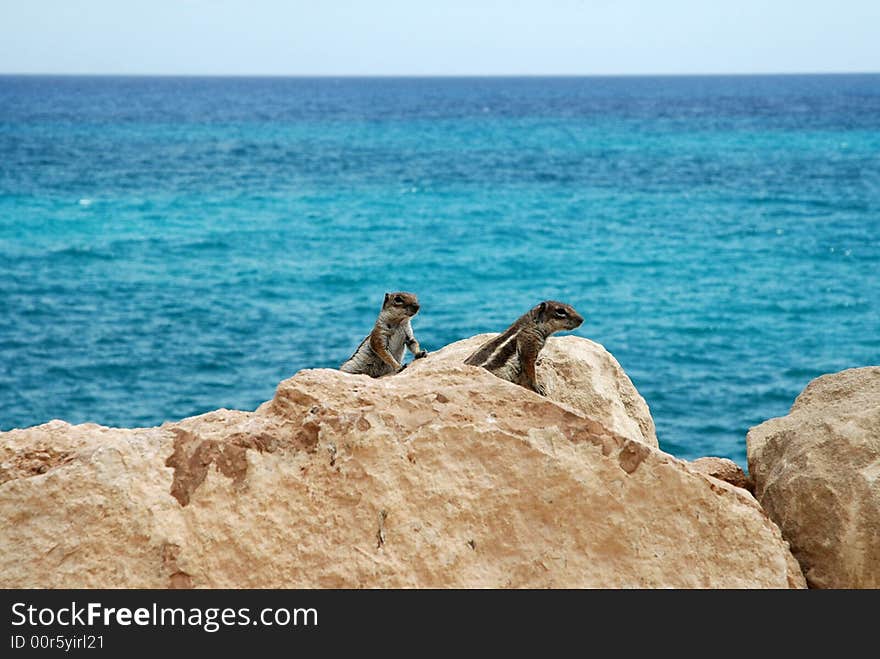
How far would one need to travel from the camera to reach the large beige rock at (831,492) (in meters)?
4.53

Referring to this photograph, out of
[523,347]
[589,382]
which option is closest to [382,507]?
[523,347]

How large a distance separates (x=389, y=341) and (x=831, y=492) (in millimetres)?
3682

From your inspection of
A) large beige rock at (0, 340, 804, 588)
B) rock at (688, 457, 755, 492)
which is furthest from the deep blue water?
large beige rock at (0, 340, 804, 588)

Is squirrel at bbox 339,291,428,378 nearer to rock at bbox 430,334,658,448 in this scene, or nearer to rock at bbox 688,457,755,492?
rock at bbox 430,334,658,448

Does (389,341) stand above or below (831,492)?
below

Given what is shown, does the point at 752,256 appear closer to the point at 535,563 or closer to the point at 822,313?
the point at 822,313

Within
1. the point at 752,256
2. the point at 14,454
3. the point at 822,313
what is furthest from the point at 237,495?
the point at 752,256

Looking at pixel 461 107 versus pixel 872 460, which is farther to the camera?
pixel 461 107

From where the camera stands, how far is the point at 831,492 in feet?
15.2

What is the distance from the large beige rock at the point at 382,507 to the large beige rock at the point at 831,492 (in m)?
0.29

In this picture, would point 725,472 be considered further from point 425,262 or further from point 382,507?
point 425,262

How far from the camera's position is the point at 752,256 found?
28.2 m

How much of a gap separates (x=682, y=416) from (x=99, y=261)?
17667mm

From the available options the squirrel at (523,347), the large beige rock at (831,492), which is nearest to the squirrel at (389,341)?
the squirrel at (523,347)
